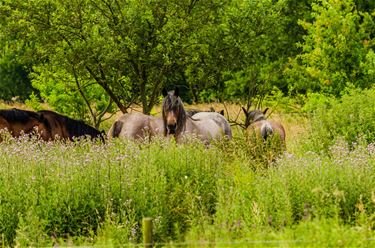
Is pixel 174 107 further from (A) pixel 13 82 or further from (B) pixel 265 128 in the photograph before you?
(A) pixel 13 82

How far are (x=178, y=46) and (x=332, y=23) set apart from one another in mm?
4050

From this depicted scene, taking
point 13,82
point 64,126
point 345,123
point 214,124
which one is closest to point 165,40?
point 214,124

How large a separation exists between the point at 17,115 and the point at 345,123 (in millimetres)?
6997

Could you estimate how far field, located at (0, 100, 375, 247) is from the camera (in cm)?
1061

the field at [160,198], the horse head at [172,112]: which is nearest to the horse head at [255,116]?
the horse head at [172,112]

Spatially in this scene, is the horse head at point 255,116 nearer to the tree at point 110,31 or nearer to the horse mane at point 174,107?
the tree at point 110,31

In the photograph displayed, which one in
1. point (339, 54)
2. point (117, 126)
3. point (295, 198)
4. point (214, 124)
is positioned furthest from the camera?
point (339, 54)

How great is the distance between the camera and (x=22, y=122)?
62.5 feet

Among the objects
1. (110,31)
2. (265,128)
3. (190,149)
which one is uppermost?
(110,31)

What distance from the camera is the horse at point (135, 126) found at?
18.9 metres

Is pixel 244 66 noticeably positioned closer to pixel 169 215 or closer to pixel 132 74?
pixel 132 74

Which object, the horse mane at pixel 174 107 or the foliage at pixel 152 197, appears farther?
the horse mane at pixel 174 107

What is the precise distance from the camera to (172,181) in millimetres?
12836

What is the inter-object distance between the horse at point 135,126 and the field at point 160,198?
5559mm
